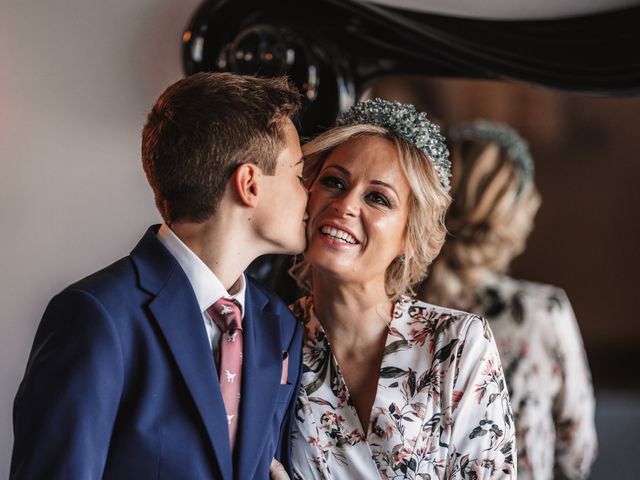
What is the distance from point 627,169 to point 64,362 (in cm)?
154

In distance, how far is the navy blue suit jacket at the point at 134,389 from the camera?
1.20 metres

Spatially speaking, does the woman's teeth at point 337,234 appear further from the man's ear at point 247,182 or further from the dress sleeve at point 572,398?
the dress sleeve at point 572,398

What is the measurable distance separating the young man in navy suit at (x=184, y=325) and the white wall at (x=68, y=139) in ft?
2.37

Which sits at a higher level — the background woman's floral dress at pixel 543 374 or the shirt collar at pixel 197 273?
the shirt collar at pixel 197 273

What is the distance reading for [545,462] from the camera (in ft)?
7.63

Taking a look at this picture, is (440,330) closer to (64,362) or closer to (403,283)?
(403,283)

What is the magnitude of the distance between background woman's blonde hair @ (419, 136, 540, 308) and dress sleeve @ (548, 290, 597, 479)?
20 centimetres

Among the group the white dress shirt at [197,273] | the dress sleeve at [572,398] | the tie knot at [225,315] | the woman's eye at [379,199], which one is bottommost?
the dress sleeve at [572,398]

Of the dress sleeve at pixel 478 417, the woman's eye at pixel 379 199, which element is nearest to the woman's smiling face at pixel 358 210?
the woman's eye at pixel 379 199

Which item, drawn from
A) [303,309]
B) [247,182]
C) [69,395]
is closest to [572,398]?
[303,309]

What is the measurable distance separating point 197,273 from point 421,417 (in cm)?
56

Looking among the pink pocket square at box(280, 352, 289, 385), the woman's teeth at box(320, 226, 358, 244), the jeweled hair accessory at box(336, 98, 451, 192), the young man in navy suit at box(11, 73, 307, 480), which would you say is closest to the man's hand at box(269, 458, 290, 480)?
the young man in navy suit at box(11, 73, 307, 480)

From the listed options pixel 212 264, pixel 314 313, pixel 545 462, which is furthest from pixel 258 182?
pixel 545 462

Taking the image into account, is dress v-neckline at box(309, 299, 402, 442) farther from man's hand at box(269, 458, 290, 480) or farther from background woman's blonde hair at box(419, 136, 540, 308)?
background woman's blonde hair at box(419, 136, 540, 308)
